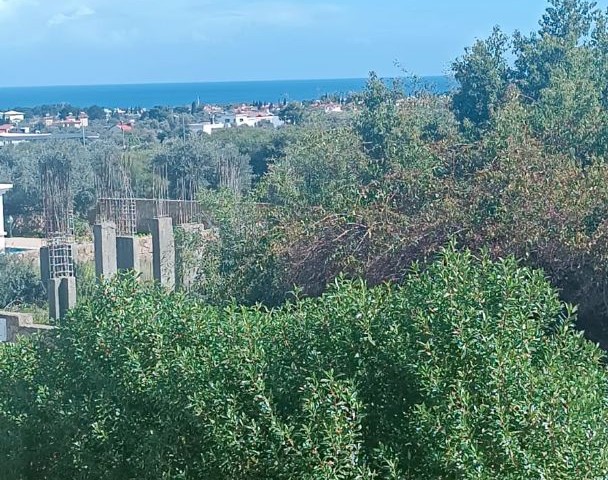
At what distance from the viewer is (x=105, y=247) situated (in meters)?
16.9

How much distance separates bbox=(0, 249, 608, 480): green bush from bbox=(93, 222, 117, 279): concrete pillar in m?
10.5

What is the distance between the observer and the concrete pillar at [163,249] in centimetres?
1573

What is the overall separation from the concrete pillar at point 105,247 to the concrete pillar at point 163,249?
2.95ft

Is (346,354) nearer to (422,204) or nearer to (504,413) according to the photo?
(504,413)

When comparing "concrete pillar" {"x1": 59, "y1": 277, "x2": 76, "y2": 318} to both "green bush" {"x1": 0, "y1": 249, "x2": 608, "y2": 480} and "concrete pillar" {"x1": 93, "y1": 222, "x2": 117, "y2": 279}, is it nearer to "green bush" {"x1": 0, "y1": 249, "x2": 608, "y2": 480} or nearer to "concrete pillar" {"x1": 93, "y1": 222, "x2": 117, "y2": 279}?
"concrete pillar" {"x1": 93, "y1": 222, "x2": 117, "y2": 279}

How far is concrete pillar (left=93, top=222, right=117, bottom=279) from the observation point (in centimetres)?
1653

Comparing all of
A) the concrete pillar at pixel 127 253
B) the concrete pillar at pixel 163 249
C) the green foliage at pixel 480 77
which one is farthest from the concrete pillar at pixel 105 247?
the green foliage at pixel 480 77

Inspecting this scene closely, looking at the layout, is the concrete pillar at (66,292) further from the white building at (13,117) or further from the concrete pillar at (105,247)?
the white building at (13,117)

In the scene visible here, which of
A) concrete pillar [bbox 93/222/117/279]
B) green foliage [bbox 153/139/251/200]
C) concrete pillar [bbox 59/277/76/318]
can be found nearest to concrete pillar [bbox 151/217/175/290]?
concrete pillar [bbox 93/222/117/279]

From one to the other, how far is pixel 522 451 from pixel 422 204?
282 inches

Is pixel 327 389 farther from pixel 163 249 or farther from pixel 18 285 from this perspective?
pixel 18 285

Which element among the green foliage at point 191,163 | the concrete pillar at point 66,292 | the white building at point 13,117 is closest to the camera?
the concrete pillar at point 66,292

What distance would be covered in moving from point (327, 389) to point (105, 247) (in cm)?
1278

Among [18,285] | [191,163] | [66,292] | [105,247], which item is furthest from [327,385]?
[191,163]
